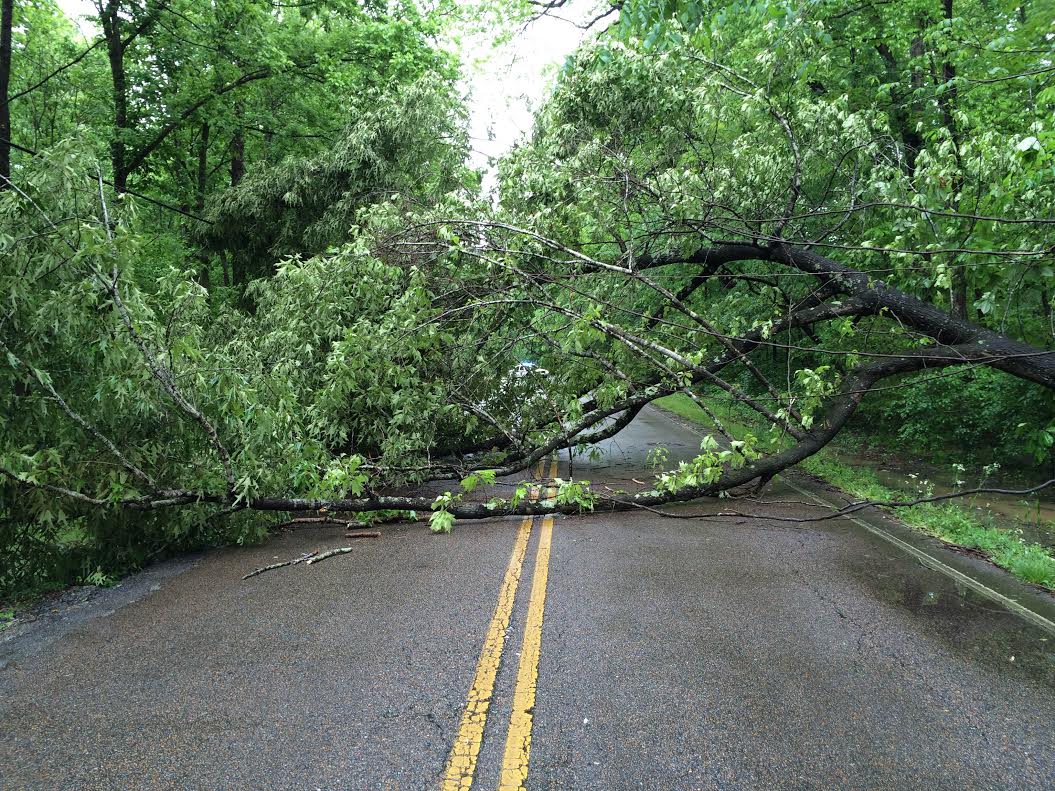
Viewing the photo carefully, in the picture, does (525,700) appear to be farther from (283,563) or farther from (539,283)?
(539,283)

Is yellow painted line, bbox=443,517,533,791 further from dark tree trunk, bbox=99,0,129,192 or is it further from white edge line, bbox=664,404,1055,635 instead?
dark tree trunk, bbox=99,0,129,192

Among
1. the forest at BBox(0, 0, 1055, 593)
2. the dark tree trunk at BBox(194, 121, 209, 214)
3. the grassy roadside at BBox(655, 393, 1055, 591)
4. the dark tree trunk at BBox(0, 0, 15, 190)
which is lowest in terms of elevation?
the grassy roadside at BBox(655, 393, 1055, 591)

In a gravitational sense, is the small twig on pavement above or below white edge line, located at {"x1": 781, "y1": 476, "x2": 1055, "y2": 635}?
above

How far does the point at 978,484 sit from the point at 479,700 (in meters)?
8.55

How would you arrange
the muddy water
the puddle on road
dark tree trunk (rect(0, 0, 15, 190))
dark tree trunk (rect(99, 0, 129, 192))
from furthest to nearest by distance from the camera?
dark tree trunk (rect(99, 0, 129, 192)) → dark tree trunk (rect(0, 0, 15, 190)) → the muddy water → the puddle on road

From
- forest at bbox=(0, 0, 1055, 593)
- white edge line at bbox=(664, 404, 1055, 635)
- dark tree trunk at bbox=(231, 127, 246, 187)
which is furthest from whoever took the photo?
dark tree trunk at bbox=(231, 127, 246, 187)

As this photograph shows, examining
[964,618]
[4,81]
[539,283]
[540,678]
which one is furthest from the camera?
[4,81]

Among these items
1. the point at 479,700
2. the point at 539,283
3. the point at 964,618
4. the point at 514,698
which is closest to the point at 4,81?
the point at 539,283

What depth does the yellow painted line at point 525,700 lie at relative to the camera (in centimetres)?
296

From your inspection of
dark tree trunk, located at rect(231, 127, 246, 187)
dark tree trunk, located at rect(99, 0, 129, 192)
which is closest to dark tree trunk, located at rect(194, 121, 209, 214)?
dark tree trunk, located at rect(231, 127, 246, 187)

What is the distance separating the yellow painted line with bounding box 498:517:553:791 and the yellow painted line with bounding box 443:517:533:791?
14 centimetres

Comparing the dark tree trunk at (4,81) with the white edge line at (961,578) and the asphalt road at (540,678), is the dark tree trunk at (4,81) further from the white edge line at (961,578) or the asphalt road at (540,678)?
the white edge line at (961,578)

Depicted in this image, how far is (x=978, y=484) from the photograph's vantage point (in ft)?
30.1

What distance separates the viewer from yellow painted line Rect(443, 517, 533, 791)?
9.70 feet
